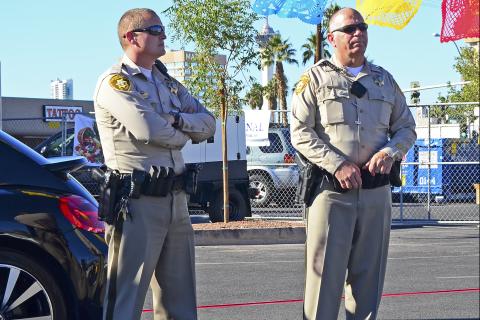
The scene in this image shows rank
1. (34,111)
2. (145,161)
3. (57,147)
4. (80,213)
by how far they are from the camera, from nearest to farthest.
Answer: (145,161) → (80,213) → (57,147) → (34,111)

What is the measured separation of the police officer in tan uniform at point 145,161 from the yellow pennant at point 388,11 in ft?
5.92

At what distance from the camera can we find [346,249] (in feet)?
16.6

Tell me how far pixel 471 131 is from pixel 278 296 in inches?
657

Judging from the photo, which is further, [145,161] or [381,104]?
[381,104]

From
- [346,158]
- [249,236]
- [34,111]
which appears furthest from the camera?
[34,111]

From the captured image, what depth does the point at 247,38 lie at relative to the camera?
1623 cm

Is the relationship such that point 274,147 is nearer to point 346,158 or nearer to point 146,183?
point 346,158

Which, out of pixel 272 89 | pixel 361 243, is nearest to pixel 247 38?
pixel 361 243

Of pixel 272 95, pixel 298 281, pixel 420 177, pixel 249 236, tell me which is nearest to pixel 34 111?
pixel 272 95

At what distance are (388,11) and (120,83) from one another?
2295 mm

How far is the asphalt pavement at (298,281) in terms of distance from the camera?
7.67 m

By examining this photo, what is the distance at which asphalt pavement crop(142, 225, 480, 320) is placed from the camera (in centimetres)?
767

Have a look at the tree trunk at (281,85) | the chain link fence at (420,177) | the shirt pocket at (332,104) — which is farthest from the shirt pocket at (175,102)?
the tree trunk at (281,85)

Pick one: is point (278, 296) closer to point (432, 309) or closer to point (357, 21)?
point (432, 309)
